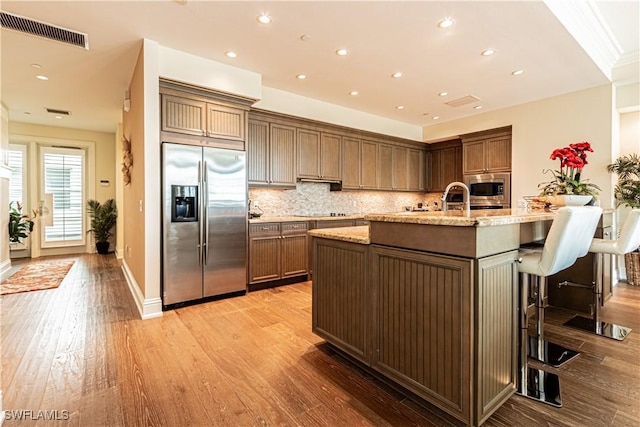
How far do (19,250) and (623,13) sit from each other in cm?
1028

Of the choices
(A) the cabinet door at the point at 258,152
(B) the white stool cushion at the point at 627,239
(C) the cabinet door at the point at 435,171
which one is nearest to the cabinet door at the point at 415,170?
(C) the cabinet door at the point at 435,171

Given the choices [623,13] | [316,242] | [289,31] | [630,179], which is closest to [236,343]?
[316,242]

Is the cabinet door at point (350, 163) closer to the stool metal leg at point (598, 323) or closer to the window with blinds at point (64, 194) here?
the stool metal leg at point (598, 323)

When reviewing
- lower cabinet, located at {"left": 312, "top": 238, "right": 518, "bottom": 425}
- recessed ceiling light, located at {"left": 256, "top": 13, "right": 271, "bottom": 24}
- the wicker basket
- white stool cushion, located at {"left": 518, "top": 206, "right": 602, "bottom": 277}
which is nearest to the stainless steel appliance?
the wicker basket

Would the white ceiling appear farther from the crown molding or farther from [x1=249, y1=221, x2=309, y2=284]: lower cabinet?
[x1=249, y1=221, x2=309, y2=284]: lower cabinet

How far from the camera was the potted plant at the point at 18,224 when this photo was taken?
5.57 metres

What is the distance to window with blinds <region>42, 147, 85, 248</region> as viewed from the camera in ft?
21.6

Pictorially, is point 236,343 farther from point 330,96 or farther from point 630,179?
point 630,179

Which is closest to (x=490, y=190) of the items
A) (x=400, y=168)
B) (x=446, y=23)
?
(x=400, y=168)

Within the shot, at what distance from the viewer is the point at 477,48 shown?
3150 millimetres

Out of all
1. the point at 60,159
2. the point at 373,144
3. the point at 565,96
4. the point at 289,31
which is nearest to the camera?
the point at 289,31

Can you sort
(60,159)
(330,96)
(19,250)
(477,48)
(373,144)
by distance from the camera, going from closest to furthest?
(477,48) → (330,96) → (373,144) → (19,250) → (60,159)

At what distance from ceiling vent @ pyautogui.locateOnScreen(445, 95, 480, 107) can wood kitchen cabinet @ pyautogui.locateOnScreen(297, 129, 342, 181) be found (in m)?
1.92
